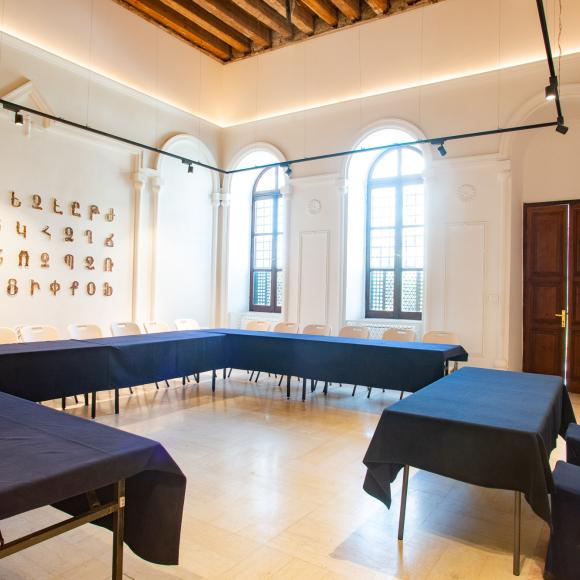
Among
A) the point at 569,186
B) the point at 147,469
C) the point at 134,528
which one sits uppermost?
the point at 569,186

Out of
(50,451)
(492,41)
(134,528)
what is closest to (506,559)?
(134,528)

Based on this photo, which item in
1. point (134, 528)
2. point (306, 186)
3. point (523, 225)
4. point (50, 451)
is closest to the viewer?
point (50, 451)

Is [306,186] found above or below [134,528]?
above

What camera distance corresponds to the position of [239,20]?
845 centimetres

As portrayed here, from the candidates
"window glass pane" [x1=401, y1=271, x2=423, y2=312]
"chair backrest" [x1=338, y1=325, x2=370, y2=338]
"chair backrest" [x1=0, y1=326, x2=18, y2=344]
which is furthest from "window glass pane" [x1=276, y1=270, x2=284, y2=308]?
"chair backrest" [x1=0, y1=326, x2=18, y2=344]

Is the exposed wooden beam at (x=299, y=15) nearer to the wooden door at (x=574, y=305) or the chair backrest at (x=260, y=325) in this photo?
the chair backrest at (x=260, y=325)

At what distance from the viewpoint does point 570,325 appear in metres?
7.47

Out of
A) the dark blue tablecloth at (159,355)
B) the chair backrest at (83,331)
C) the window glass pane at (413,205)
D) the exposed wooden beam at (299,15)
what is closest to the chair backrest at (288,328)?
the dark blue tablecloth at (159,355)

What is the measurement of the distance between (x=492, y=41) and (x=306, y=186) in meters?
3.67

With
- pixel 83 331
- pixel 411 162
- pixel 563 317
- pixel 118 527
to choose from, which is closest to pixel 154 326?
pixel 83 331

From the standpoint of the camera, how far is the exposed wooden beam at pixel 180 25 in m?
8.05

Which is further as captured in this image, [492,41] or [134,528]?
[492,41]

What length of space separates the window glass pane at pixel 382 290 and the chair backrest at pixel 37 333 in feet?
17.8

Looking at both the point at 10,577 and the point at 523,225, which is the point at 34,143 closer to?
the point at 10,577
